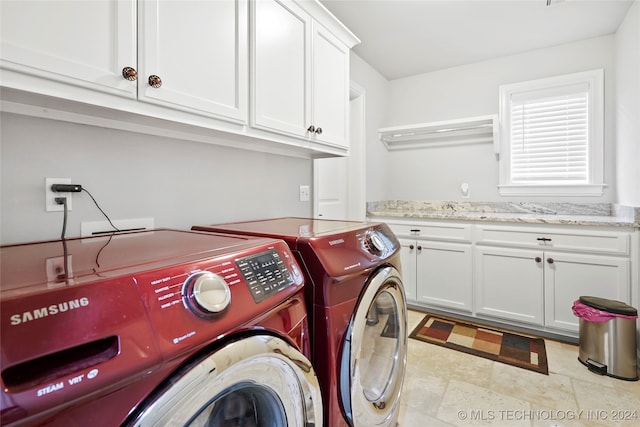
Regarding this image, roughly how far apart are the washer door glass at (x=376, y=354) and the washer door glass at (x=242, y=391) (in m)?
0.23

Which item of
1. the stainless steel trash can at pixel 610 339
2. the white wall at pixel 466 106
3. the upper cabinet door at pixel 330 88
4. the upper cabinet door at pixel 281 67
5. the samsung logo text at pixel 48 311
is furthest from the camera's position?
the white wall at pixel 466 106

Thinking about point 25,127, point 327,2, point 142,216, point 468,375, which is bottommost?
point 468,375

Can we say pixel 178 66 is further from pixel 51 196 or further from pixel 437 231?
pixel 437 231

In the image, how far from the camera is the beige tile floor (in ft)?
5.20

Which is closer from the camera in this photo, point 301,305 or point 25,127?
point 301,305

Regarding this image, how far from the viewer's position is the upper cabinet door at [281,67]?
1.34 metres

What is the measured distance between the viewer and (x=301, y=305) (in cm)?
83

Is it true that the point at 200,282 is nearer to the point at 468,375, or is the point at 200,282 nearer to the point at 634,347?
the point at 468,375

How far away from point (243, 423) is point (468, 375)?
1715mm

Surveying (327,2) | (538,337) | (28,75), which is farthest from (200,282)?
(538,337)

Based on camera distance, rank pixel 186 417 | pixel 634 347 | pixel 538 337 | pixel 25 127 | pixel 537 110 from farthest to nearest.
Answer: pixel 537 110
pixel 538 337
pixel 634 347
pixel 25 127
pixel 186 417

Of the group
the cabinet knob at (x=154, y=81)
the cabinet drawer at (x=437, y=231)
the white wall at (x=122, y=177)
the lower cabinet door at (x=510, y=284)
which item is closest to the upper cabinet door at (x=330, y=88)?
the white wall at (x=122, y=177)

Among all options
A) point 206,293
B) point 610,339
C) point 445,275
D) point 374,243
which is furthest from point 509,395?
point 206,293

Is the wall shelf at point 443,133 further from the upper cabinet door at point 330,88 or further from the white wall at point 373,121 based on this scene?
the upper cabinet door at point 330,88
